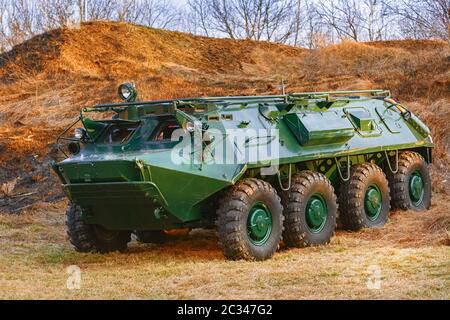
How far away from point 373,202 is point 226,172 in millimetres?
3327

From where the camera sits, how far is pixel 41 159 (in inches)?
709

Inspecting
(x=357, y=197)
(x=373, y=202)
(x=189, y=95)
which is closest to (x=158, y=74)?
(x=189, y=95)

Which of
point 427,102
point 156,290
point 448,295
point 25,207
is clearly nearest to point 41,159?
point 25,207

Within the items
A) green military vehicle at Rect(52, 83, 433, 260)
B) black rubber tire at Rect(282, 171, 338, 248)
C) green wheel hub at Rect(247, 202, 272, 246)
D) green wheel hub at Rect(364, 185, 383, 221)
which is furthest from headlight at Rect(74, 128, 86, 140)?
green wheel hub at Rect(364, 185, 383, 221)

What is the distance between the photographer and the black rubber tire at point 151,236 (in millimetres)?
11750

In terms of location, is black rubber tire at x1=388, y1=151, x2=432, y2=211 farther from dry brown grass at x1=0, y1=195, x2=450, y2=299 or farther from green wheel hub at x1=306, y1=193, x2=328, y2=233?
green wheel hub at x1=306, y1=193, x2=328, y2=233

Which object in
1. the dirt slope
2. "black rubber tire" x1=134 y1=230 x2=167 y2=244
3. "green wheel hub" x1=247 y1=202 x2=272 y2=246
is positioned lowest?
"black rubber tire" x1=134 y1=230 x2=167 y2=244

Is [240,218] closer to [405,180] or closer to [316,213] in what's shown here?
[316,213]

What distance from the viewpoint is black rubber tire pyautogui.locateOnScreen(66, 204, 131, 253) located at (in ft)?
36.3

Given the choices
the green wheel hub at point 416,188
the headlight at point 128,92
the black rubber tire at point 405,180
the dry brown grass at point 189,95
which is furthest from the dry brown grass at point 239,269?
the headlight at point 128,92

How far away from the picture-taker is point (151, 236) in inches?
464

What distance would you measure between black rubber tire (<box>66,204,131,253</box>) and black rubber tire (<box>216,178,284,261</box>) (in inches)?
72.6

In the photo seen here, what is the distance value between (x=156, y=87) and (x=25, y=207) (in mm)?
7024

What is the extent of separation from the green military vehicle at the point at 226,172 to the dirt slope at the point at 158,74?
4.48 m
